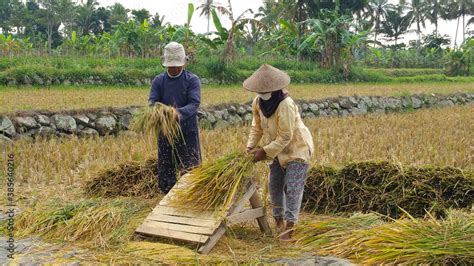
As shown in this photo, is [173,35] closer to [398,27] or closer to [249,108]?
[249,108]

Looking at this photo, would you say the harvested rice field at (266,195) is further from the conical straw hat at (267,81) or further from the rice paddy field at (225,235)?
the conical straw hat at (267,81)

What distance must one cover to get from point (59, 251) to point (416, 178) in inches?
112

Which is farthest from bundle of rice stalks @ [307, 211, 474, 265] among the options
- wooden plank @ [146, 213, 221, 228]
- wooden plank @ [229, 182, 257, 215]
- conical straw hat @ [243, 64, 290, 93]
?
conical straw hat @ [243, 64, 290, 93]

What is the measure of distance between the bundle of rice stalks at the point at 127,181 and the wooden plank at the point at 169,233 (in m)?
1.32

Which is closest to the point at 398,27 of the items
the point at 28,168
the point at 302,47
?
the point at 302,47

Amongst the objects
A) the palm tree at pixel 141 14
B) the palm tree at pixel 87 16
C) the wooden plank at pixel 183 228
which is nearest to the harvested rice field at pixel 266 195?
the wooden plank at pixel 183 228

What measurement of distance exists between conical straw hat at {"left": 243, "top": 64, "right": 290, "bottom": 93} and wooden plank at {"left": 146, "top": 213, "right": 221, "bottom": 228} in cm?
91

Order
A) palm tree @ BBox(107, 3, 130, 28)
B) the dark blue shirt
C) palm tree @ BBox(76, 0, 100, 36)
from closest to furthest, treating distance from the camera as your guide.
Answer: the dark blue shirt, palm tree @ BBox(107, 3, 130, 28), palm tree @ BBox(76, 0, 100, 36)

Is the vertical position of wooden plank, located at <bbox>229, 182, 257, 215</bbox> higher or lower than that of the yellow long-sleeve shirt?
lower

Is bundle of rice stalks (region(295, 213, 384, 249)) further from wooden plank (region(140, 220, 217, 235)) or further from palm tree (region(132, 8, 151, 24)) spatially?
palm tree (region(132, 8, 151, 24))

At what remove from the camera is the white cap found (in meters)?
4.31

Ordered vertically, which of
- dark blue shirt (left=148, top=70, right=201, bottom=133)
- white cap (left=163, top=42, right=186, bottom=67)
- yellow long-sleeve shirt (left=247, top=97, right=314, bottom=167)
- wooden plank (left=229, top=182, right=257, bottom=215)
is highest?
white cap (left=163, top=42, right=186, bottom=67)

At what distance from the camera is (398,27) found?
4256cm

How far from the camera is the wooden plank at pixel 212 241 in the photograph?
11.0 ft
